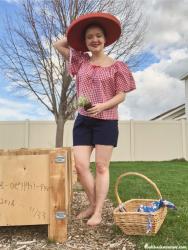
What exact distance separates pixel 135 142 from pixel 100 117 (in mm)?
13186

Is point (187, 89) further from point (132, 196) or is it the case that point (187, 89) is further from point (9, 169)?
point (9, 169)

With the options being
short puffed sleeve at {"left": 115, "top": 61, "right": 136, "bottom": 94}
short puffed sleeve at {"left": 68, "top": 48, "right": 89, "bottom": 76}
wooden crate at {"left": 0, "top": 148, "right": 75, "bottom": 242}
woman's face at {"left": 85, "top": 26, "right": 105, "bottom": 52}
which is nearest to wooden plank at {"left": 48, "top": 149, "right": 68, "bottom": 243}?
wooden crate at {"left": 0, "top": 148, "right": 75, "bottom": 242}

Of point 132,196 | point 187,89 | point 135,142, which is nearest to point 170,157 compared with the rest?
point 135,142

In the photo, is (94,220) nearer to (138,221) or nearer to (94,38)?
(138,221)

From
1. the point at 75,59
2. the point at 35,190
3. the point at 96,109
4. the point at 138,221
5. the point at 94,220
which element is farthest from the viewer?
the point at 75,59

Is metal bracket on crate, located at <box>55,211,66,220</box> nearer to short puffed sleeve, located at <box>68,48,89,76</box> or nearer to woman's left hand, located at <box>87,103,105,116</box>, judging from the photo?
woman's left hand, located at <box>87,103,105,116</box>

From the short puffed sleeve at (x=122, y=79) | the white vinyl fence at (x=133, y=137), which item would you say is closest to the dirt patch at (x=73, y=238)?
the short puffed sleeve at (x=122, y=79)

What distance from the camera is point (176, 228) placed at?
9.59ft

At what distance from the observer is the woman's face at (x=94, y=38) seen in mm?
3178

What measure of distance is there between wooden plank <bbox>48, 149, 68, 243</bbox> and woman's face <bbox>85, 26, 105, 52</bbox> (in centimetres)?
107

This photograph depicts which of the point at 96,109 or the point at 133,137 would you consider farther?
the point at 133,137

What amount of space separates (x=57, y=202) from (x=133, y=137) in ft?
44.4

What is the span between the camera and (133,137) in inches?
634

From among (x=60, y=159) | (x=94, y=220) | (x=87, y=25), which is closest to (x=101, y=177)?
(x=94, y=220)
